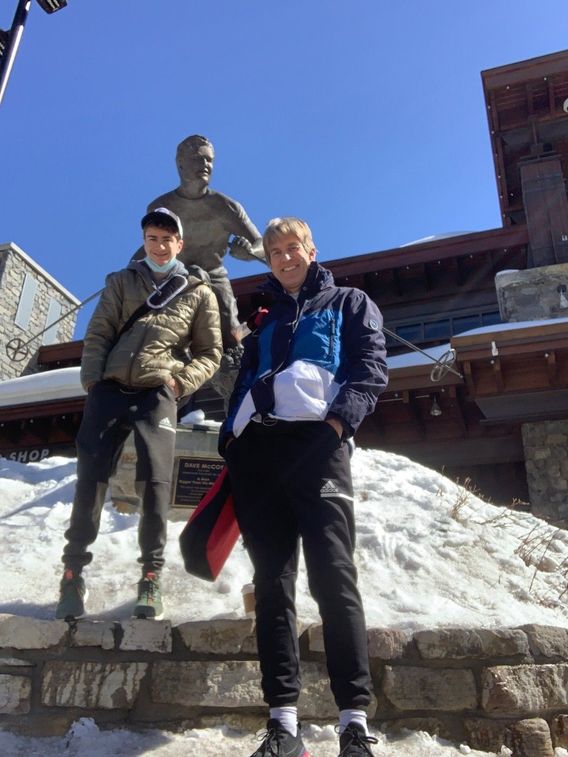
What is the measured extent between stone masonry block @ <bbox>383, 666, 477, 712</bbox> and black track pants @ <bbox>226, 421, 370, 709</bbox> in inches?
32.0

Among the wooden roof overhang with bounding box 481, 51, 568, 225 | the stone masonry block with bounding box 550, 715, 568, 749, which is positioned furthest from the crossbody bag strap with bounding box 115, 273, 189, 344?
the wooden roof overhang with bounding box 481, 51, 568, 225

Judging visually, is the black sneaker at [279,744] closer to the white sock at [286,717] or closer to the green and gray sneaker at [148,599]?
the white sock at [286,717]

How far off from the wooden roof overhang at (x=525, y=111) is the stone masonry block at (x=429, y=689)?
451 inches

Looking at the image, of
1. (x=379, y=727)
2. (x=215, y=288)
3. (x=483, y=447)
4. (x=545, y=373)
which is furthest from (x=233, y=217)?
(x=483, y=447)

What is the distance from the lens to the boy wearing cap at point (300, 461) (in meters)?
2.15

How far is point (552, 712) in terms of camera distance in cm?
287

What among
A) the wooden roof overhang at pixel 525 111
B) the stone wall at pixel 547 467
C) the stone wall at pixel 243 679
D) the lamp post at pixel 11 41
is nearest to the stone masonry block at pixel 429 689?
the stone wall at pixel 243 679

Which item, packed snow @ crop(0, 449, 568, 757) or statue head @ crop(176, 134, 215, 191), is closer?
packed snow @ crop(0, 449, 568, 757)

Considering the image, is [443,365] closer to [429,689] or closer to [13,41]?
[13,41]

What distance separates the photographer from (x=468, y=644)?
296cm

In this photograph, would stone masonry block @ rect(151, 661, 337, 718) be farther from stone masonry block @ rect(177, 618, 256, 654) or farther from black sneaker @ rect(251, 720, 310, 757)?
black sneaker @ rect(251, 720, 310, 757)

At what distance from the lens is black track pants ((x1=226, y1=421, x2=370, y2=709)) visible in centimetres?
215

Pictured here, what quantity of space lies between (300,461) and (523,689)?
1475 mm

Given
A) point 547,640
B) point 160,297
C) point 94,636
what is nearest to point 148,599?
point 94,636
